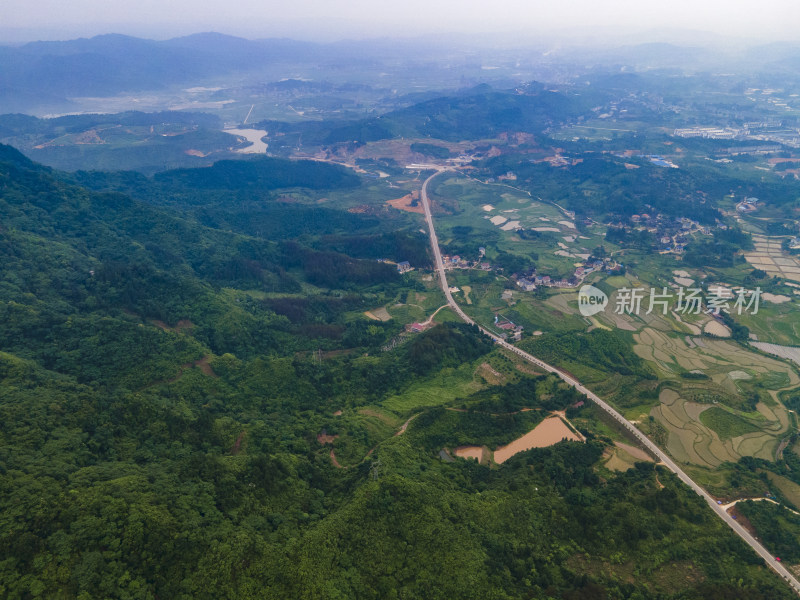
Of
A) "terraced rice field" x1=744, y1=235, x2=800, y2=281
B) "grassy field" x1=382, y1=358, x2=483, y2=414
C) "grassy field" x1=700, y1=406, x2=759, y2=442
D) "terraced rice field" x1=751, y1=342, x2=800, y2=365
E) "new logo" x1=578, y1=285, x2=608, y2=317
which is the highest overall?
"grassy field" x1=382, y1=358, x2=483, y2=414

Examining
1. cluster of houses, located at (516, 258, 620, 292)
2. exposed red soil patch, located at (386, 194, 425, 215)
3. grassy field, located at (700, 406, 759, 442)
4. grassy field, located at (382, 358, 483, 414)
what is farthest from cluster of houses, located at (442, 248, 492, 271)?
grassy field, located at (700, 406, 759, 442)

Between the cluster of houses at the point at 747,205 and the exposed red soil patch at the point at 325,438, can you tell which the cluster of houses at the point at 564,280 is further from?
the cluster of houses at the point at 747,205

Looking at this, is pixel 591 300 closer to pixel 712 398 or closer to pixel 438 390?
pixel 712 398

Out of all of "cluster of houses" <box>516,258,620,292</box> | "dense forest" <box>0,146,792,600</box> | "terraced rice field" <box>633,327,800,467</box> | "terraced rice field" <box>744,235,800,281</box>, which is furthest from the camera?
"terraced rice field" <box>744,235,800,281</box>

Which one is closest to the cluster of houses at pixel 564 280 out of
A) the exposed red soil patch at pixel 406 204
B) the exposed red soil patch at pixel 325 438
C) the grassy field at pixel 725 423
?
the grassy field at pixel 725 423

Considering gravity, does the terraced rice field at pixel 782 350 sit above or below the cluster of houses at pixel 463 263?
below

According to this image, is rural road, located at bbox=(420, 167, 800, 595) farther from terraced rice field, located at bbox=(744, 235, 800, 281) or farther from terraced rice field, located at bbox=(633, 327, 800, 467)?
terraced rice field, located at bbox=(744, 235, 800, 281)

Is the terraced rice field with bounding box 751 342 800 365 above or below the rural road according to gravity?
below

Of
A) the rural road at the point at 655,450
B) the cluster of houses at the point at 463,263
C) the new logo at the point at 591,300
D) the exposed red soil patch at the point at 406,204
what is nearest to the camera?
the rural road at the point at 655,450

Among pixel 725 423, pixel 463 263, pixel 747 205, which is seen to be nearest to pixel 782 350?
pixel 725 423

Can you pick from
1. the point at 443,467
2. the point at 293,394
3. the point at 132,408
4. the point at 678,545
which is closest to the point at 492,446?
the point at 443,467
